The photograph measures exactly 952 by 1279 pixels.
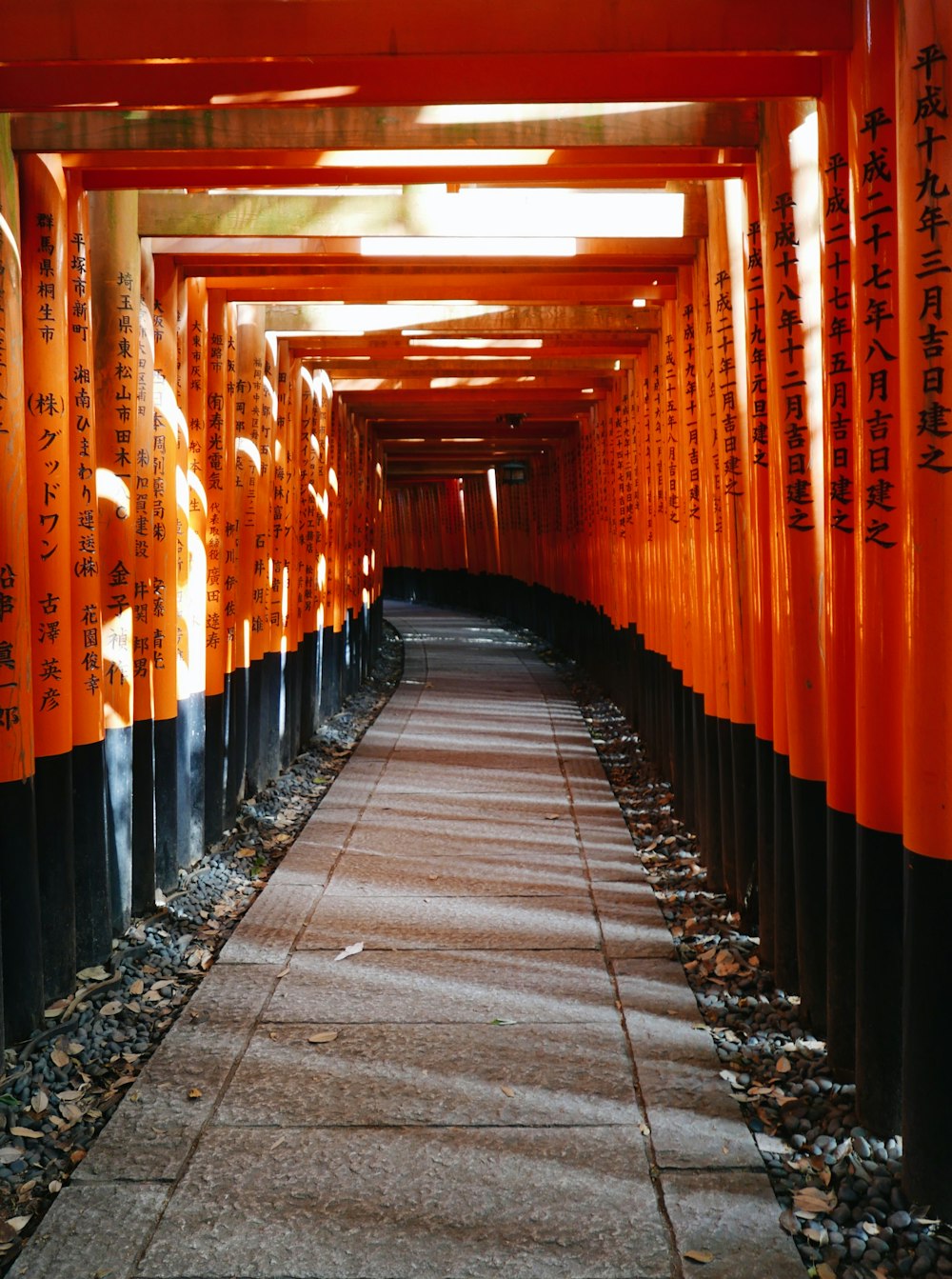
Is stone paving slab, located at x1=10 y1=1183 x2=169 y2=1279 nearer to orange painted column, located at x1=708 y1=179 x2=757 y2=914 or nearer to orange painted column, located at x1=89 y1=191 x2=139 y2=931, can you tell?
orange painted column, located at x1=89 y1=191 x2=139 y2=931

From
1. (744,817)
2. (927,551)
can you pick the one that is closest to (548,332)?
(744,817)

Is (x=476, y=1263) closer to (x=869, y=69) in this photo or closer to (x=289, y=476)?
(x=869, y=69)

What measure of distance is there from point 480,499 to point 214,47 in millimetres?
23539

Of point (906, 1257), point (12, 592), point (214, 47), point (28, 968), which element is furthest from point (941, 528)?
point (28, 968)

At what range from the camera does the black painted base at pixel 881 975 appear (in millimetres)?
3172

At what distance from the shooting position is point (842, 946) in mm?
3564

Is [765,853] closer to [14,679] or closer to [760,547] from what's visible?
[760,547]

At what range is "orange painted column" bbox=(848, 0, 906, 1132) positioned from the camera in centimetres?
309

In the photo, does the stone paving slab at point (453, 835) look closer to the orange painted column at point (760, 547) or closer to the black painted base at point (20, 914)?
the orange painted column at point (760, 547)

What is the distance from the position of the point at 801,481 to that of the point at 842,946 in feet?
5.45

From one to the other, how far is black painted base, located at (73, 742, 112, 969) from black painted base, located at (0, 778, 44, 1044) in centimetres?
55

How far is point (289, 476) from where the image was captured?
937 cm

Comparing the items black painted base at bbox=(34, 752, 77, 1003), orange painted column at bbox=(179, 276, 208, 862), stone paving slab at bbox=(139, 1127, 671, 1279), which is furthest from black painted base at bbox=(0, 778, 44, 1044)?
orange painted column at bbox=(179, 276, 208, 862)

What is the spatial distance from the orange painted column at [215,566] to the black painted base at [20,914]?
268cm
